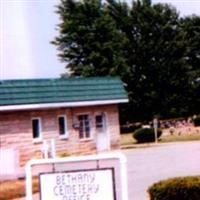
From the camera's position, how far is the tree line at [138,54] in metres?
64.5

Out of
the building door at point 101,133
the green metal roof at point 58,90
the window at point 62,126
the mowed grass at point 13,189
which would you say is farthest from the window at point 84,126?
the mowed grass at point 13,189

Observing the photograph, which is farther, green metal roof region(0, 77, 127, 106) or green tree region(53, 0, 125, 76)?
green tree region(53, 0, 125, 76)

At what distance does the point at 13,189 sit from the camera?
19203 mm

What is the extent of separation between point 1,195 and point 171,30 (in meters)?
52.2

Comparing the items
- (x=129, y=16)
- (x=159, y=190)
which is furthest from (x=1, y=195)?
(x=129, y=16)

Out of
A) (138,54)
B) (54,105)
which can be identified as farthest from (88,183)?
(138,54)

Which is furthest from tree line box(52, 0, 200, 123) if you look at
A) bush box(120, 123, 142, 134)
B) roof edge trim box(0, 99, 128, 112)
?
roof edge trim box(0, 99, 128, 112)

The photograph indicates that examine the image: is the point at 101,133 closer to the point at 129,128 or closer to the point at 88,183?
the point at 129,128

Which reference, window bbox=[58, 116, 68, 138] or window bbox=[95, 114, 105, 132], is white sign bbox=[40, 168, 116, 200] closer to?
window bbox=[58, 116, 68, 138]

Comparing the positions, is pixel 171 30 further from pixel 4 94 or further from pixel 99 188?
pixel 99 188

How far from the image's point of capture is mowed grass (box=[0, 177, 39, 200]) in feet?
58.1

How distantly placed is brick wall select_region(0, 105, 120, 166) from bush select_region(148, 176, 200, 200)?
15917 millimetres

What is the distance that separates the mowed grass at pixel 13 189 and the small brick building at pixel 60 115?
18.8ft

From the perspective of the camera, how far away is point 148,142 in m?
42.0
